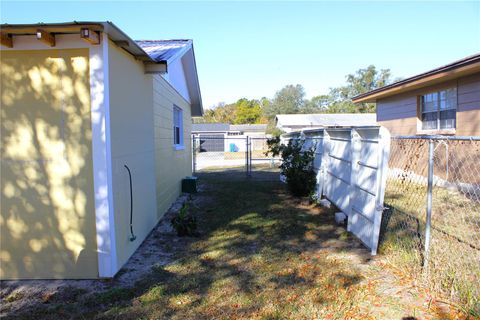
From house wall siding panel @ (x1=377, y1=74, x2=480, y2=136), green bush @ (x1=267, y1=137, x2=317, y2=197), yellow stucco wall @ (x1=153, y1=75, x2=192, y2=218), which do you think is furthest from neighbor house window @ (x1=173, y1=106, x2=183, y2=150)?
house wall siding panel @ (x1=377, y1=74, x2=480, y2=136)

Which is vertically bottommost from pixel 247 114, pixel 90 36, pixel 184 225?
pixel 184 225

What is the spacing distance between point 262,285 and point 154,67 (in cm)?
404

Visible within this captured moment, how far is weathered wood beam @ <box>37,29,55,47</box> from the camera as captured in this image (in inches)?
151

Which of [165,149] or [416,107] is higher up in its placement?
[416,107]

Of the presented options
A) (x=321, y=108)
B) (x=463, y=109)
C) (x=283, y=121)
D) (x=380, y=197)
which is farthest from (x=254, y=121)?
(x=380, y=197)

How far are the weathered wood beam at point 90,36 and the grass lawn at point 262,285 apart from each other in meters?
2.79

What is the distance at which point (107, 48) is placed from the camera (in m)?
4.26

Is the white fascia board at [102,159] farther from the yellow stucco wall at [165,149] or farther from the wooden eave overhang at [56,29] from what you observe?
the yellow stucco wall at [165,149]

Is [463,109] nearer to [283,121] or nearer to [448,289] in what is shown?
[448,289]

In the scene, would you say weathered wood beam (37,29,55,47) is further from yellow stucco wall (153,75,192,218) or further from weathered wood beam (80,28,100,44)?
yellow stucco wall (153,75,192,218)

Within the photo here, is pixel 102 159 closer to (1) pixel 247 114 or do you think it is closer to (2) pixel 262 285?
(2) pixel 262 285

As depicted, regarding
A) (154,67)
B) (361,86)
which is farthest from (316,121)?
(154,67)

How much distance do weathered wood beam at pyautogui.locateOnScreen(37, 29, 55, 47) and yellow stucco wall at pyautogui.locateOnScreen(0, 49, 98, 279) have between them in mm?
155

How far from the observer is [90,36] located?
3.92m
